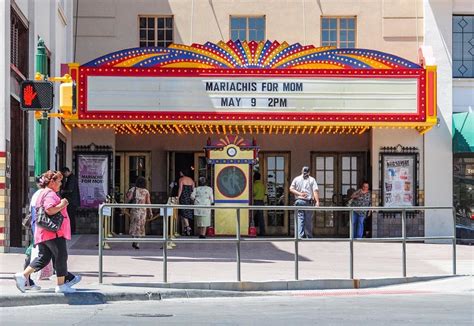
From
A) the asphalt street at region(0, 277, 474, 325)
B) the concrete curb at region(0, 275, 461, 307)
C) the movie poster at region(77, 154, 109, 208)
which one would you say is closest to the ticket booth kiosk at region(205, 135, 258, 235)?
the movie poster at region(77, 154, 109, 208)

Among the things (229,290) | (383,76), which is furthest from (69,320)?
(383,76)

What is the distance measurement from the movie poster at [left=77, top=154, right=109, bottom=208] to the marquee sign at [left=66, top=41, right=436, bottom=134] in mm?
2637

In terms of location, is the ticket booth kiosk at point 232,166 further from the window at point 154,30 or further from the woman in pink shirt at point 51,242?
the woman in pink shirt at point 51,242

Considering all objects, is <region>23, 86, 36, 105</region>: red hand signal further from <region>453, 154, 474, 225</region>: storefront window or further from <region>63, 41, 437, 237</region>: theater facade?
<region>453, 154, 474, 225</region>: storefront window

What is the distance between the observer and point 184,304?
12.5 m

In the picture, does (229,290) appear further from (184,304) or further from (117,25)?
(117,25)

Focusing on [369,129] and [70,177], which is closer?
[70,177]

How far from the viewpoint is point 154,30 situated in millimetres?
26859

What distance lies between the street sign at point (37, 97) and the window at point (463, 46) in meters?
15.5

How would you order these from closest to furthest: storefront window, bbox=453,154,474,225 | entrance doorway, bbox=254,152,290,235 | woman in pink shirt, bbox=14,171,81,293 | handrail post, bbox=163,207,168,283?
woman in pink shirt, bbox=14,171,81,293 < handrail post, bbox=163,207,168,283 < storefront window, bbox=453,154,474,225 < entrance doorway, bbox=254,152,290,235

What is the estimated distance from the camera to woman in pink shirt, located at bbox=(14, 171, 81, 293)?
12281 mm

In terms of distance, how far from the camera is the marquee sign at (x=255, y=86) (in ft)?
77.0

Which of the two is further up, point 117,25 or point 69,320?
point 117,25

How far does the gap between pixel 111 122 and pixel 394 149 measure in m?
7.76
